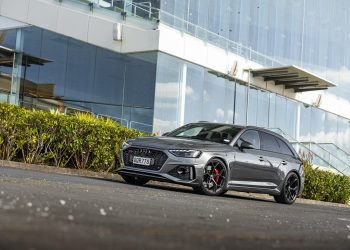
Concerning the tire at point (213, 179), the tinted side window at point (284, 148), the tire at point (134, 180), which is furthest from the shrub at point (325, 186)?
the tire at point (134, 180)

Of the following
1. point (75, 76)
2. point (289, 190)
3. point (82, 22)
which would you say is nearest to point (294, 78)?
point (75, 76)

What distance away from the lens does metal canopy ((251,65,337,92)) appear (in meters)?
26.1

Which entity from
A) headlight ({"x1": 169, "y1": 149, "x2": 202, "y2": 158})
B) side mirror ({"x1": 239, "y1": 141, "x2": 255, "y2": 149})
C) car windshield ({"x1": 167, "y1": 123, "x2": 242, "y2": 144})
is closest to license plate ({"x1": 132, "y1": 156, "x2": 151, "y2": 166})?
headlight ({"x1": 169, "y1": 149, "x2": 202, "y2": 158})

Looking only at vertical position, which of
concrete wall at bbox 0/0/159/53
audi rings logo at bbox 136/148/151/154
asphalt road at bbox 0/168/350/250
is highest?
concrete wall at bbox 0/0/159/53

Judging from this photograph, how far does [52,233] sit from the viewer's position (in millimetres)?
3596

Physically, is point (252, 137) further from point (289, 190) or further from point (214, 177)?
point (214, 177)

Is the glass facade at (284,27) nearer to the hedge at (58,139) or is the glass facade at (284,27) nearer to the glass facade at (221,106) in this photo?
the glass facade at (221,106)

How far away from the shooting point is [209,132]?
1267 centimetres

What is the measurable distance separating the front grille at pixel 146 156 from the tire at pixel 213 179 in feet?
2.61

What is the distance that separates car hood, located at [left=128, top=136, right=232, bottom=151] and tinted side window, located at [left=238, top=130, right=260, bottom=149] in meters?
0.84

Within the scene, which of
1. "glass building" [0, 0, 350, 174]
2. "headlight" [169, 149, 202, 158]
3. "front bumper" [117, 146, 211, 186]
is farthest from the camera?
"glass building" [0, 0, 350, 174]

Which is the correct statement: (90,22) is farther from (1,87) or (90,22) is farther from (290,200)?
(290,200)

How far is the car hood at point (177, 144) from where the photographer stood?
11391mm

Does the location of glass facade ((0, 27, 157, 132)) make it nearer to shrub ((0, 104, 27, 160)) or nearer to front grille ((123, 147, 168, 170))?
shrub ((0, 104, 27, 160))
